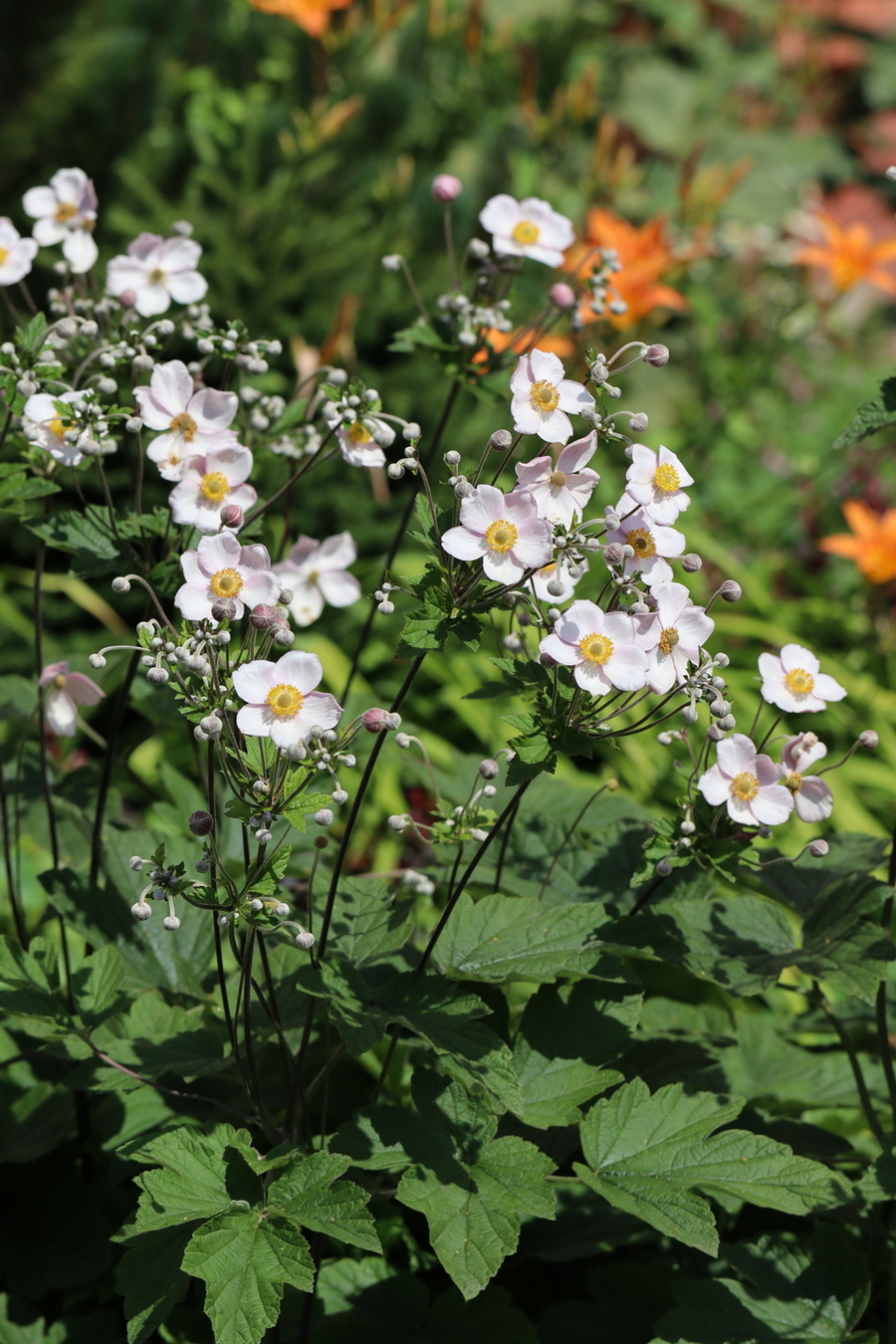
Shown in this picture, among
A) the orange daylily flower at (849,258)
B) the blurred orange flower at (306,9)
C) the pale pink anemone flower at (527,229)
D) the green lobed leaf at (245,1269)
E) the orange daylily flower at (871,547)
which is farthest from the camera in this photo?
the orange daylily flower at (849,258)

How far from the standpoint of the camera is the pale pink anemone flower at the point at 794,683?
1.32 m

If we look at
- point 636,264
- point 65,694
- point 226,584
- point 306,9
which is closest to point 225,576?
point 226,584

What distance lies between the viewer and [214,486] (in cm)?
137

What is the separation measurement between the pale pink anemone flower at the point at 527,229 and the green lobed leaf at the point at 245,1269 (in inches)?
49.4

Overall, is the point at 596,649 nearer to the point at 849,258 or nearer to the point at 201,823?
the point at 201,823

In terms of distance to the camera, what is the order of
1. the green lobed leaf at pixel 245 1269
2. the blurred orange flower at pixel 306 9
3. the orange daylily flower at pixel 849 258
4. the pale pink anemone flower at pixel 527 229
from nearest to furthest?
1. the green lobed leaf at pixel 245 1269
2. the pale pink anemone flower at pixel 527 229
3. the blurred orange flower at pixel 306 9
4. the orange daylily flower at pixel 849 258

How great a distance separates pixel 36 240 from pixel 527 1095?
1.32 metres

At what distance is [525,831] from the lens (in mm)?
1782

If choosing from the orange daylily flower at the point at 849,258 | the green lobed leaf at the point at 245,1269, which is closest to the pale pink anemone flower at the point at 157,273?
the green lobed leaf at the point at 245,1269

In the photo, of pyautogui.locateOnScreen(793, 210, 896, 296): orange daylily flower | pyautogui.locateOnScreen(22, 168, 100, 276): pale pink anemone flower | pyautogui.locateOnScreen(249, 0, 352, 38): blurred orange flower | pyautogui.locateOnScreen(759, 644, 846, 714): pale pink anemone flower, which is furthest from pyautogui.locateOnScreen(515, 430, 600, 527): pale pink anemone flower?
pyautogui.locateOnScreen(793, 210, 896, 296): orange daylily flower

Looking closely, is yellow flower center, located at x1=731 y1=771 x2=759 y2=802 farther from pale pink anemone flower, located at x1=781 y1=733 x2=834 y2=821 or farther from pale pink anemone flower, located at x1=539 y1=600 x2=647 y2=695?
pale pink anemone flower, located at x1=539 y1=600 x2=647 y2=695

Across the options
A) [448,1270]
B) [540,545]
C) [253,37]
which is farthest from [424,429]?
[448,1270]

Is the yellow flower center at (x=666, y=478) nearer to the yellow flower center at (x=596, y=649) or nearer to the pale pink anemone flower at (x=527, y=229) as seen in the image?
the yellow flower center at (x=596, y=649)

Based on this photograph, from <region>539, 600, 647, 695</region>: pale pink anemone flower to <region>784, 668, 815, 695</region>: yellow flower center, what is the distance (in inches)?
10.1
